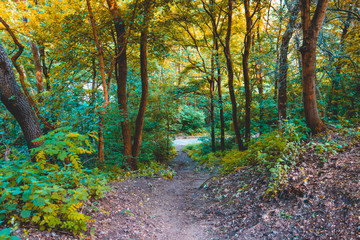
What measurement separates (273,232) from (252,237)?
311mm

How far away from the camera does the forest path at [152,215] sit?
3.20 m

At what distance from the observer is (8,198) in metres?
2.28

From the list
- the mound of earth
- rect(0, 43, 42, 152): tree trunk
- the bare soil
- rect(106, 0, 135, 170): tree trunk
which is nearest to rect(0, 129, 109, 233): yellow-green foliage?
the bare soil

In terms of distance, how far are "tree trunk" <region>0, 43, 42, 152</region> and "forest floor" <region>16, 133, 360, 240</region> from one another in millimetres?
2425

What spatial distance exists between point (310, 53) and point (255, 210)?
3791mm

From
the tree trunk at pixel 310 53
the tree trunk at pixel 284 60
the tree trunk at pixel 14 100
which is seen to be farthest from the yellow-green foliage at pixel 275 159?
the tree trunk at pixel 14 100

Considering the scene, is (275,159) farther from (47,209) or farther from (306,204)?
(47,209)

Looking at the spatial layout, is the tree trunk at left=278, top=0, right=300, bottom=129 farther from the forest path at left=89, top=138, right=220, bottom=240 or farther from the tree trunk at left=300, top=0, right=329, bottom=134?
the forest path at left=89, top=138, right=220, bottom=240

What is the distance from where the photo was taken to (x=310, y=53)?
181 inches

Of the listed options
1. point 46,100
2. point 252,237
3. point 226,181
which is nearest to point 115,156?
point 46,100

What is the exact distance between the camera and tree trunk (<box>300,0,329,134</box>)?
455cm

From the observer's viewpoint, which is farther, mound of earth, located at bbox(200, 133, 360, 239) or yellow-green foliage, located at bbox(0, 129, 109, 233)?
mound of earth, located at bbox(200, 133, 360, 239)

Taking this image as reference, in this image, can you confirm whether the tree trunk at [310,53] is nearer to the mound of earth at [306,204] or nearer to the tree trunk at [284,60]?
the mound of earth at [306,204]

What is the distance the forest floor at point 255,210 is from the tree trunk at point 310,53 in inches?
24.2
